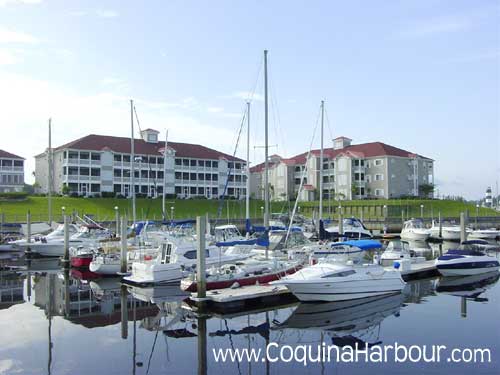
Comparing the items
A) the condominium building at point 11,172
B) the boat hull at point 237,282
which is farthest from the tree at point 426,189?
the boat hull at point 237,282

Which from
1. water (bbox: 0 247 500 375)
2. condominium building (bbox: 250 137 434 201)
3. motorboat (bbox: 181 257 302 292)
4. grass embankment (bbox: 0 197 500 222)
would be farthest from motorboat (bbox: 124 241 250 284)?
condominium building (bbox: 250 137 434 201)

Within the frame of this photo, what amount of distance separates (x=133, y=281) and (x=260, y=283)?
731 centimetres

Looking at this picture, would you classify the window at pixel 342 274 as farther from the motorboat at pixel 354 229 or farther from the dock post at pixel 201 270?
the motorboat at pixel 354 229

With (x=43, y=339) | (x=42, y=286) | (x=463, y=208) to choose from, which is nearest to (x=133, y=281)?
(x=42, y=286)

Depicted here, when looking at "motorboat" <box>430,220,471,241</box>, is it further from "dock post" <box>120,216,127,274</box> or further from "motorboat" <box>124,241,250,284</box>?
"dock post" <box>120,216,127,274</box>

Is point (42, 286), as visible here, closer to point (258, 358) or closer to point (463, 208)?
point (258, 358)

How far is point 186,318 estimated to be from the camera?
68.0 ft

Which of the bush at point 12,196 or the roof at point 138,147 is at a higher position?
the roof at point 138,147

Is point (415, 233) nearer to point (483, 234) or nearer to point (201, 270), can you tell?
point (483, 234)

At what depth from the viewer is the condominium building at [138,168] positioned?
8125 cm

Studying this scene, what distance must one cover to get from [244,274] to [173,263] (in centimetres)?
484

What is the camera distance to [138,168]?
283 ft

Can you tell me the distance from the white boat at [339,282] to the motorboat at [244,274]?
3.19m

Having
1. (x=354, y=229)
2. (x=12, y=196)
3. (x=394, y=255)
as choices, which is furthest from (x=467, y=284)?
(x=12, y=196)
